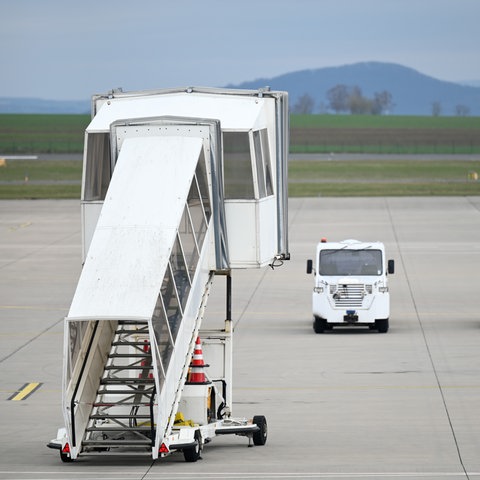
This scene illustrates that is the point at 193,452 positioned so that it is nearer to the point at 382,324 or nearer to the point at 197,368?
the point at 197,368

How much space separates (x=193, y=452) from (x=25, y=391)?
9.15 m

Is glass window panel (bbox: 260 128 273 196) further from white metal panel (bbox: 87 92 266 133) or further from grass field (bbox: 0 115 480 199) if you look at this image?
grass field (bbox: 0 115 480 199)

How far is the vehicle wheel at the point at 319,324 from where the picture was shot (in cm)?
3819

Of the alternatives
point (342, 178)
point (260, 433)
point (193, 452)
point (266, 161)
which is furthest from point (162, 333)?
point (342, 178)

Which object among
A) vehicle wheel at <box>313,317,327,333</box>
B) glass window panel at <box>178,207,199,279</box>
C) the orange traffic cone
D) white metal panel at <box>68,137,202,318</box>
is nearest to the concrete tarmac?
vehicle wheel at <box>313,317,327,333</box>

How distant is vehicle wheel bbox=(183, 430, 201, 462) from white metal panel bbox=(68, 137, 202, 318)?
10.2 feet

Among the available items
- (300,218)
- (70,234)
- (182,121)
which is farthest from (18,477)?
(300,218)

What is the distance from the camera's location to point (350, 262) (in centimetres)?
3944

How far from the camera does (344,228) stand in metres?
71.8

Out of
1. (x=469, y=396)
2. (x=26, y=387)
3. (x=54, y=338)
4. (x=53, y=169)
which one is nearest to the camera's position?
(x=469, y=396)

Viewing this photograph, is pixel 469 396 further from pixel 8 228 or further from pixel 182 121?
pixel 8 228

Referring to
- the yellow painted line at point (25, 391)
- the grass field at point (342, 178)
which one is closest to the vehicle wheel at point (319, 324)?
the yellow painted line at point (25, 391)

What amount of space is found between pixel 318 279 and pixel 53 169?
Answer: 97.0m

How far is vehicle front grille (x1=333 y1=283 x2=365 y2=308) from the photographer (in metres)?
38.1
